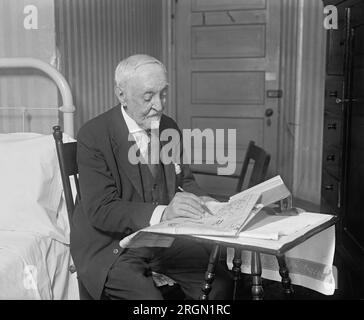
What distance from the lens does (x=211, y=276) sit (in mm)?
1303

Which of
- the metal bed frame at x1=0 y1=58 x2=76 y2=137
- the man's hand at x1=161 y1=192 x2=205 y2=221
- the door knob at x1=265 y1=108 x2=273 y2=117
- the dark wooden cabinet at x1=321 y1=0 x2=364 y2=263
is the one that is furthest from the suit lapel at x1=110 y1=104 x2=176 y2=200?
the door knob at x1=265 y1=108 x2=273 y2=117

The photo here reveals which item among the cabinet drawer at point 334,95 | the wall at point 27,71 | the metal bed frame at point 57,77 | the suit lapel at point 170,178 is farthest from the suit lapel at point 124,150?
the cabinet drawer at point 334,95

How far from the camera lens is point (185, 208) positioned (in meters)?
1.19

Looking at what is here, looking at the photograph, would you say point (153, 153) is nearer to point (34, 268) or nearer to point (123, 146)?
point (123, 146)

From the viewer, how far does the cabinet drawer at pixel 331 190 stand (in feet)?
6.80

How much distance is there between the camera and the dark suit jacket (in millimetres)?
1322

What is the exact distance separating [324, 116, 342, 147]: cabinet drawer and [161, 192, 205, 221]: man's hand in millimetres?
998

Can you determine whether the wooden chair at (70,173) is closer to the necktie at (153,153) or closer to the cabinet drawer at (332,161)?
the necktie at (153,153)

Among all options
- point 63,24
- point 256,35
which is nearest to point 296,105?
point 256,35

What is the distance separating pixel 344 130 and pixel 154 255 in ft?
3.09

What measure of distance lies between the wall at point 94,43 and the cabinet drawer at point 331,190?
1100mm

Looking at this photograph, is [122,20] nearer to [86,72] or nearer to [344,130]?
[86,72]

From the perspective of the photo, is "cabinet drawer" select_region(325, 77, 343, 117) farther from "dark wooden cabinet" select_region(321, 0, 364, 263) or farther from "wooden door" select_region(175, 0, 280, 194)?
"wooden door" select_region(175, 0, 280, 194)

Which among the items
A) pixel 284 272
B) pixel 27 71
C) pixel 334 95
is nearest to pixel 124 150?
pixel 284 272
